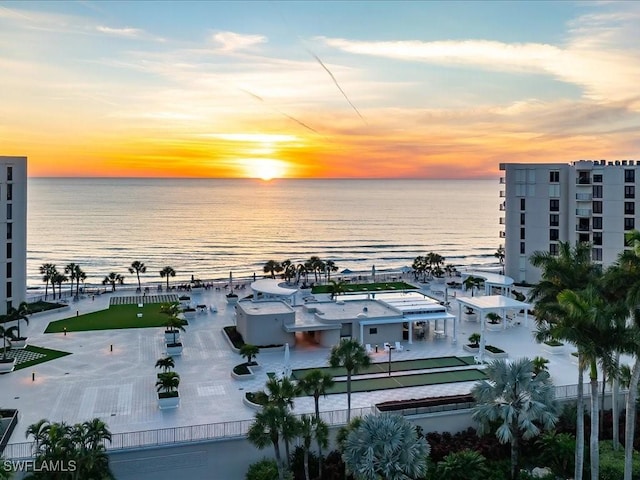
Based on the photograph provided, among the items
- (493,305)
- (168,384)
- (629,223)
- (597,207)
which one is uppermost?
(597,207)

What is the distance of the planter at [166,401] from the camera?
78.4 feet

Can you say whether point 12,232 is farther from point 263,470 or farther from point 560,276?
point 560,276

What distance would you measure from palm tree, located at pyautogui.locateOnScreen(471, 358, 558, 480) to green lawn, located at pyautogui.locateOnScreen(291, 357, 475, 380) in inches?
400

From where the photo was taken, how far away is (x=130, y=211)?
171 metres

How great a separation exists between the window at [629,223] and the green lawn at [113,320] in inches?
1541

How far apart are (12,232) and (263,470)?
1161 inches

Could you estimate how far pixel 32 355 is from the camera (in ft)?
103

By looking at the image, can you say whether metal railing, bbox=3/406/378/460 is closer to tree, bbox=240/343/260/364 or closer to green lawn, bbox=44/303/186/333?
tree, bbox=240/343/260/364

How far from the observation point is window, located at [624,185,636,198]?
160 feet

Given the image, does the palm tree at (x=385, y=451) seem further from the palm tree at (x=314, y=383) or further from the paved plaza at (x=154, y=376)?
the paved plaza at (x=154, y=376)

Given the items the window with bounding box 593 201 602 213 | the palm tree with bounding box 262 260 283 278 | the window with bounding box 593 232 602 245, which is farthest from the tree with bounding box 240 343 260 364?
the window with bounding box 593 201 602 213

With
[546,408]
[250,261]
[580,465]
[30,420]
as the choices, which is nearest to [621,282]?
[546,408]

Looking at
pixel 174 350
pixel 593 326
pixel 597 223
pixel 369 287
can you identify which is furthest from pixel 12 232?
pixel 597 223

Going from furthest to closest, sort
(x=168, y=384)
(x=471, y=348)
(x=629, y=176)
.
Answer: (x=629, y=176), (x=471, y=348), (x=168, y=384)
